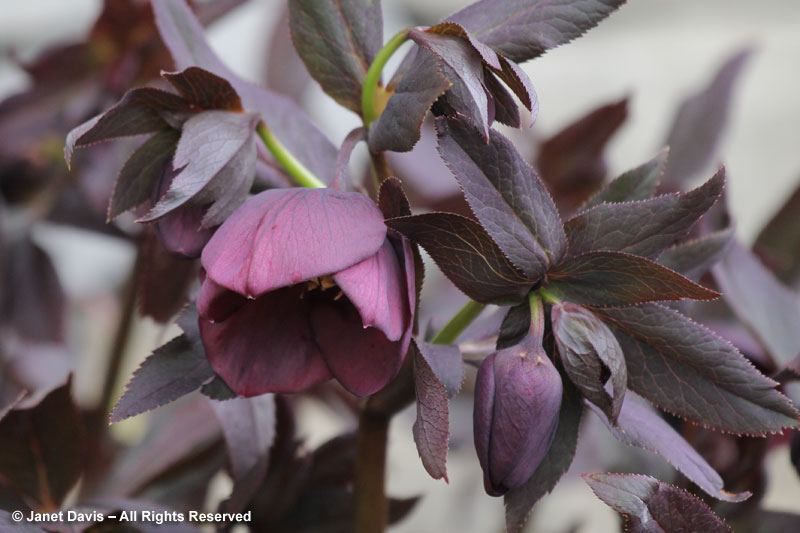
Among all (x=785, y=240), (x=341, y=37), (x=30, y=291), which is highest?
(x=341, y=37)

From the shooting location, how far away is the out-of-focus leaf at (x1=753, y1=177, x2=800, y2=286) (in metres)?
0.73

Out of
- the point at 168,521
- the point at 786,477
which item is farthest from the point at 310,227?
the point at 786,477

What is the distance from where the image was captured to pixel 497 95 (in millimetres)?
377

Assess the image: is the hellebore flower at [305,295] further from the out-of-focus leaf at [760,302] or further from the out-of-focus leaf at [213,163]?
the out-of-focus leaf at [760,302]

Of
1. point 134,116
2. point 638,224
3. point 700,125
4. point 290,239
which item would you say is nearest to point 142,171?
point 134,116

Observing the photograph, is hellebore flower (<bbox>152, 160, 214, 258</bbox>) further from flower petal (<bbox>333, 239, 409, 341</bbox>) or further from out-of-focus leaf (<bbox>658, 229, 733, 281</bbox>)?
out-of-focus leaf (<bbox>658, 229, 733, 281</bbox>)

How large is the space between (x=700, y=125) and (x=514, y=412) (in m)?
0.52

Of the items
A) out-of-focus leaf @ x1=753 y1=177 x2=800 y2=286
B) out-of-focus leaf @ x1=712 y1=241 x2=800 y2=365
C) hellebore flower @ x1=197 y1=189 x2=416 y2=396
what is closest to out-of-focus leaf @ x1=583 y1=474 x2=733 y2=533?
hellebore flower @ x1=197 y1=189 x2=416 y2=396

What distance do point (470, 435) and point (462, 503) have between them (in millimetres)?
274

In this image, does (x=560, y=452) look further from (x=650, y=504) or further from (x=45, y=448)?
(x=45, y=448)

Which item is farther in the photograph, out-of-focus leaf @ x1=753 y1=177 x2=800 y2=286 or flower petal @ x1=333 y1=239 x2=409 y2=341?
out-of-focus leaf @ x1=753 y1=177 x2=800 y2=286

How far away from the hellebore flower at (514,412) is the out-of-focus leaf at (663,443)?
2.1 inches

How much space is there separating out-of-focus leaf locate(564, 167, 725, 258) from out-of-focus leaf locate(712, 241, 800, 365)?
0.18 m

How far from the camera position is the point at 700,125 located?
767 millimetres
